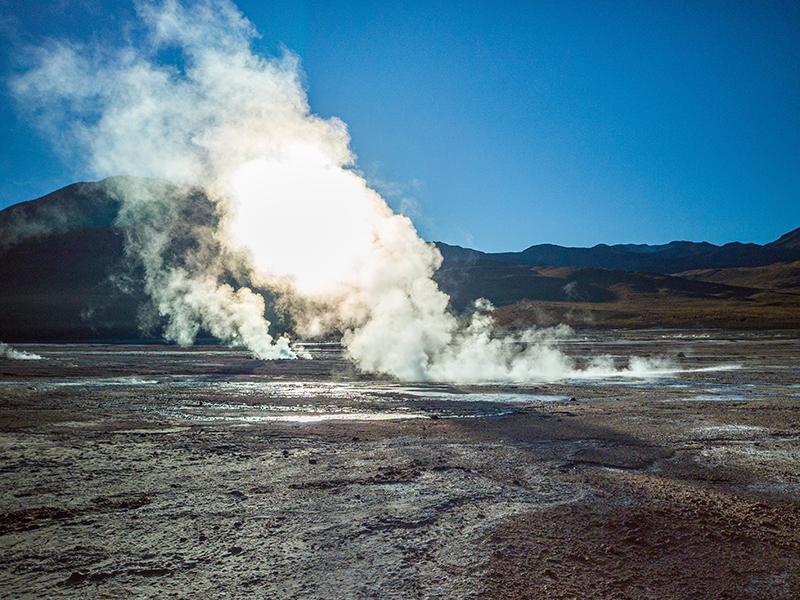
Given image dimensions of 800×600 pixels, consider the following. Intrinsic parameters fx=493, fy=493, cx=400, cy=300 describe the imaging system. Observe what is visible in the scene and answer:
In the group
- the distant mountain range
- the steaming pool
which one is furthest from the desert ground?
the distant mountain range

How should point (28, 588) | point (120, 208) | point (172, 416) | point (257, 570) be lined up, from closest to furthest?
point (28, 588) < point (257, 570) < point (172, 416) < point (120, 208)

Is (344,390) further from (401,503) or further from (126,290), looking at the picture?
(126,290)

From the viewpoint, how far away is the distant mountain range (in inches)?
3612

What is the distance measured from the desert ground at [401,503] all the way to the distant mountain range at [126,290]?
84485 millimetres

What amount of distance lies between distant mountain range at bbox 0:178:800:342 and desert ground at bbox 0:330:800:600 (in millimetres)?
84485

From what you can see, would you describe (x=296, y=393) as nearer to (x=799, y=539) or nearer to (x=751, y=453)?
(x=751, y=453)

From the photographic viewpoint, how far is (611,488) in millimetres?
8266

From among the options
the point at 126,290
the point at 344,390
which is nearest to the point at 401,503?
the point at 344,390

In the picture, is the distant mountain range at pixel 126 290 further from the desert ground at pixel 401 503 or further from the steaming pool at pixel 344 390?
the desert ground at pixel 401 503

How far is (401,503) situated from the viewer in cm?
754

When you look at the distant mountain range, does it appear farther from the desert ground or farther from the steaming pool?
the desert ground

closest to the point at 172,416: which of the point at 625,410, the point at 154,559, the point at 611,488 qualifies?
the point at 154,559

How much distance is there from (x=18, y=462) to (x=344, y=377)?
63.3 ft

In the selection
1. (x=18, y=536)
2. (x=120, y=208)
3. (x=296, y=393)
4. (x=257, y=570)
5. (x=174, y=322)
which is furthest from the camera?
(x=120, y=208)
